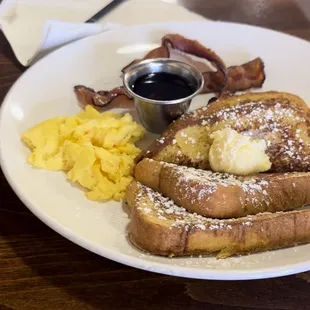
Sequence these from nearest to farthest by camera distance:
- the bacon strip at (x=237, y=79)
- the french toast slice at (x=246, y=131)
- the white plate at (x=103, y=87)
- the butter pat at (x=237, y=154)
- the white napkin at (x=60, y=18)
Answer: the white plate at (x=103, y=87) < the butter pat at (x=237, y=154) < the french toast slice at (x=246, y=131) < the bacon strip at (x=237, y=79) < the white napkin at (x=60, y=18)

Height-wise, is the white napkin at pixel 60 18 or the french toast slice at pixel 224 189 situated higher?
the white napkin at pixel 60 18

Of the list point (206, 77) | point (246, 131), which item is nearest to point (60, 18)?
point (206, 77)

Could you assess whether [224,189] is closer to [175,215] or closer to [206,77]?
[175,215]

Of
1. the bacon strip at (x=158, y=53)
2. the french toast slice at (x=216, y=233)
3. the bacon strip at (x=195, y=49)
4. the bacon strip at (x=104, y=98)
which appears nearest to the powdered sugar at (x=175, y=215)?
the french toast slice at (x=216, y=233)

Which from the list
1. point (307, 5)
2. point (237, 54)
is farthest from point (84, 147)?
point (307, 5)

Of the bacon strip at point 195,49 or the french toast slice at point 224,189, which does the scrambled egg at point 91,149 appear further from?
the bacon strip at point 195,49

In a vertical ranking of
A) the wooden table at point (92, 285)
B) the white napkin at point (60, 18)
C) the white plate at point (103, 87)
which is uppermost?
the white napkin at point (60, 18)
